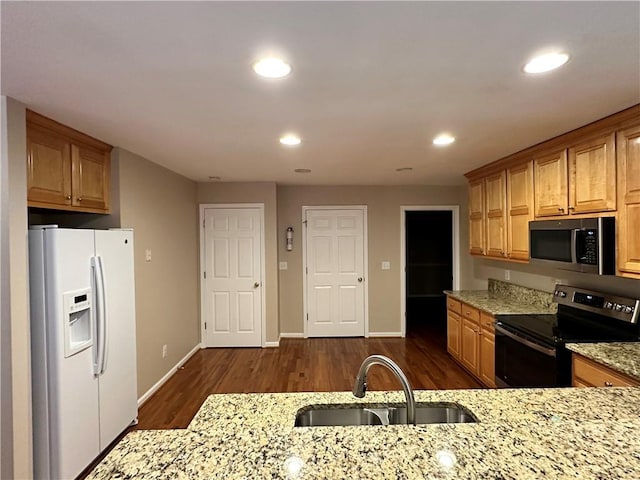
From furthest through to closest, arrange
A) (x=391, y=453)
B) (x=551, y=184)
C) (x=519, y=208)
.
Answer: (x=519, y=208), (x=551, y=184), (x=391, y=453)

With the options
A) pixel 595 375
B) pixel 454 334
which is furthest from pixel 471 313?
pixel 595 375

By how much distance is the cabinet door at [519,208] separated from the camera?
10.7 feet

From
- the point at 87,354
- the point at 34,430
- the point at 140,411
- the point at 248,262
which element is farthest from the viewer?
the point at 248,262

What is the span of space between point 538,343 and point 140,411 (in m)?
3.43

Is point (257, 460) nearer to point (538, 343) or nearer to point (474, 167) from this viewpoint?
point (538, 343)

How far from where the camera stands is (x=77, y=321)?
94.0 inches

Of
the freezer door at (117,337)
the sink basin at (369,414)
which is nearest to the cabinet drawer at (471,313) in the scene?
the sink basin at (369,414)

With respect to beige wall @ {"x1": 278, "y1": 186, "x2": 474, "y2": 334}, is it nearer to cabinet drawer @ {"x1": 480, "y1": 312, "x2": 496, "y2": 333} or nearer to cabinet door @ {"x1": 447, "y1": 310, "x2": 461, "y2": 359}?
cabinet door @ {"x1": 447, "y1": 310, "x2": 461, "y2": 359}

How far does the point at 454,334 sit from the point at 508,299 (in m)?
0.76

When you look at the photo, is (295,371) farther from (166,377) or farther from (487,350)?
(487,350)

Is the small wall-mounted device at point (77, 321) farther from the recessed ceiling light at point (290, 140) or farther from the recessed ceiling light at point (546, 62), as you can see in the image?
the recessed ceiling light at point (546, 62)

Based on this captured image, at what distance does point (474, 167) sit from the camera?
13.3 feet

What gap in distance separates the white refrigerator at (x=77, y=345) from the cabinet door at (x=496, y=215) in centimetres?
355

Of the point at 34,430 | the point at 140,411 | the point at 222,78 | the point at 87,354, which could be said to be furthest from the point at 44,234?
the point at 140,411
